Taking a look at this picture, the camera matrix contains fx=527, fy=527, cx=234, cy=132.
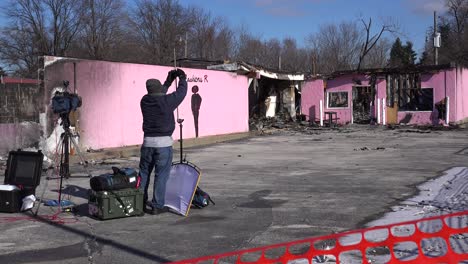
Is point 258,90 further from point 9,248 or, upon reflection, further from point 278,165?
point 9,248

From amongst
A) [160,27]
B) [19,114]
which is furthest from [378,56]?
[19,114]

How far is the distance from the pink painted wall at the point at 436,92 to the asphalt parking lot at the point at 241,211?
14.0 metres

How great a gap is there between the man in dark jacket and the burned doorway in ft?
80.3

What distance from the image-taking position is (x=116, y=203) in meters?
7.19

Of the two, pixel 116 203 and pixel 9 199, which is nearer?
pixel 116 203

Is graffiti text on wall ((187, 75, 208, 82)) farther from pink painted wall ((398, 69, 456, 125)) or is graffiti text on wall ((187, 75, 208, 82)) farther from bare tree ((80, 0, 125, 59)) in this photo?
bare tree ((80, 0, 125, 59))

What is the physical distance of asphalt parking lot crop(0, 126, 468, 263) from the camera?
19.2 feet

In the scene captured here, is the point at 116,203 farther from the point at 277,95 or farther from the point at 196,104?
the point at 277,95

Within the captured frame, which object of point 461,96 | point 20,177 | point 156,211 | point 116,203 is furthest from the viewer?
point 461,96

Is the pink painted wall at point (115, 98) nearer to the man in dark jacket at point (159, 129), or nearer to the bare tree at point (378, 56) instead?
the man in dark jacket at point (159, 129)

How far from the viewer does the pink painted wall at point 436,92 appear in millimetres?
27911

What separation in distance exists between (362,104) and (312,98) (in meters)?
2.98

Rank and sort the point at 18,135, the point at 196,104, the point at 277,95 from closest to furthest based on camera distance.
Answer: the point at 18,135 → the point at 196,104 → the point at 277,95

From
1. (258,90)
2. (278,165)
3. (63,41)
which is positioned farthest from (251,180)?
(63,41)
